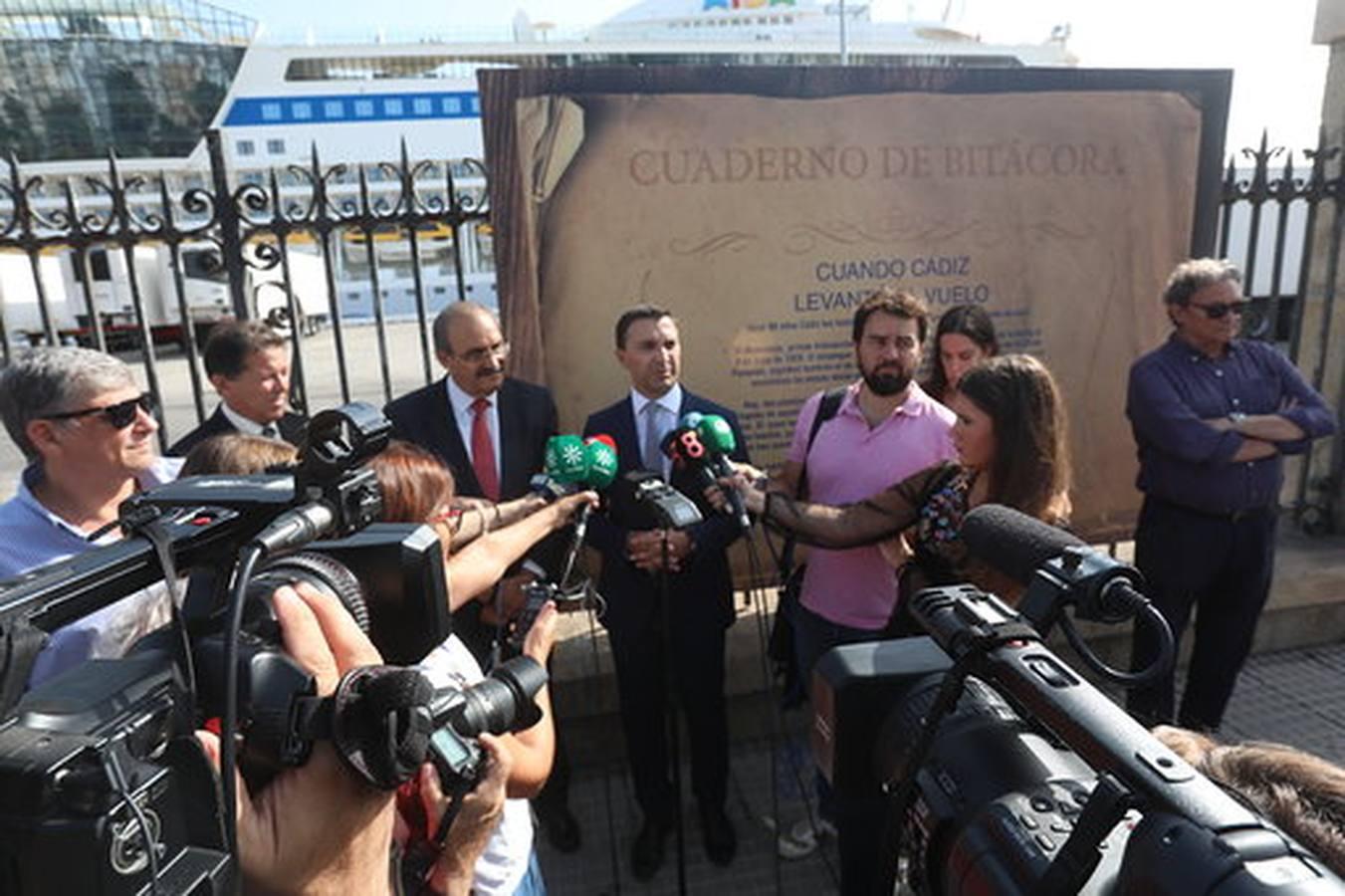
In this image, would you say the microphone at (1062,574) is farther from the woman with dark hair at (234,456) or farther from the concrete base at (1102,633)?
the concrete base at (1102,633)

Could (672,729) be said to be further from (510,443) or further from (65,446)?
(65,446)

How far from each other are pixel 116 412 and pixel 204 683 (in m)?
1.61

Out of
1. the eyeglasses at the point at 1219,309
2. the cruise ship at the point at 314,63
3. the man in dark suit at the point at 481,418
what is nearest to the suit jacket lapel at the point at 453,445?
the man in dark suit at the point at 481,418

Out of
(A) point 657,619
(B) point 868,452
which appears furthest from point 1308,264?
(A) point 657,619

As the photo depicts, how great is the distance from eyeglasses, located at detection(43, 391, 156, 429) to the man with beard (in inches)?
75.5

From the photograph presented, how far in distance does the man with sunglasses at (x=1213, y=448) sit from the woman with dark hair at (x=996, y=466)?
3.69 ft

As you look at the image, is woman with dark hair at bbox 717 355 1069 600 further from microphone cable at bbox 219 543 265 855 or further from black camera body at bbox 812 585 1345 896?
microphone cable at bbox 219 543 265 855

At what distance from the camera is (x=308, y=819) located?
3.09ft

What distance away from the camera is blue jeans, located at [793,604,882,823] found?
2.89m

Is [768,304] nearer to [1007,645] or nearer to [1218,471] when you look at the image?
[1218,471]

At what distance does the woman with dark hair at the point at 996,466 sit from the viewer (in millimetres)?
2197

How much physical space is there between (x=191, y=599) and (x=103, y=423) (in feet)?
4.82

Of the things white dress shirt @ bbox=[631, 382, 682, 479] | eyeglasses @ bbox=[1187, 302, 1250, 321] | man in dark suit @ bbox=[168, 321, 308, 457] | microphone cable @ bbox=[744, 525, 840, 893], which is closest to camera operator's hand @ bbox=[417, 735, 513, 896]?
microphone cable @ bbox=[744, 525, 840, 893]

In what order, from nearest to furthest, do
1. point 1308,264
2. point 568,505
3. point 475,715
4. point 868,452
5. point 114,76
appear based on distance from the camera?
point 475,715 < point 568,505 < point 868,452 < point 1308,264 < point 114,76
